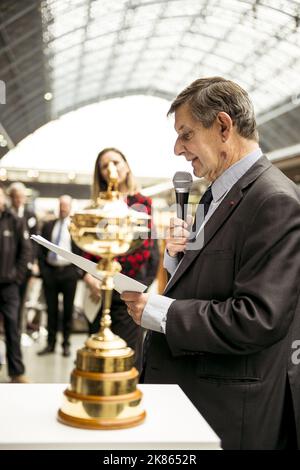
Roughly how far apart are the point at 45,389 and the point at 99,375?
26 centimetres

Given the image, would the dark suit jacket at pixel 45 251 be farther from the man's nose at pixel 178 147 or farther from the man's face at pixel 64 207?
the man's nose at pixel 178 147

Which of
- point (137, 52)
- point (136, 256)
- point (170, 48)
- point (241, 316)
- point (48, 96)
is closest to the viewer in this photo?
point (241, 316)

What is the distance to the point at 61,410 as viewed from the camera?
931mm

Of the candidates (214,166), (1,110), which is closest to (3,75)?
(1,110)

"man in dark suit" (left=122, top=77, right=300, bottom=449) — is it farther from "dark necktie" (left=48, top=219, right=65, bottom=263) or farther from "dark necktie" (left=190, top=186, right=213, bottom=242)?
"dark necktie" (left=48, top=219, right=65, bottom=263)

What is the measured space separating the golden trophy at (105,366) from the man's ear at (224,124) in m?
0.53

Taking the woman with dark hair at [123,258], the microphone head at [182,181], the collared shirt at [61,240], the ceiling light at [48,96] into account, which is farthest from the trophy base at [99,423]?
the ceiling light at [48,96]

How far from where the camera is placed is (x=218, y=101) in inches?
54.5

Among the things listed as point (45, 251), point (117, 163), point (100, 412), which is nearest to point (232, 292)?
point (100, 412)

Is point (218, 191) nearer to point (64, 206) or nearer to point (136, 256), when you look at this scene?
point (136, 256)

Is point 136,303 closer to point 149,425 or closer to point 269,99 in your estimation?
point 149,425

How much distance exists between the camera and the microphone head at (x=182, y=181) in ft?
5.38

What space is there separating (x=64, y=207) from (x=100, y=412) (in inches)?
190

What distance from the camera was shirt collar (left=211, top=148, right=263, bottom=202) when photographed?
142cm
